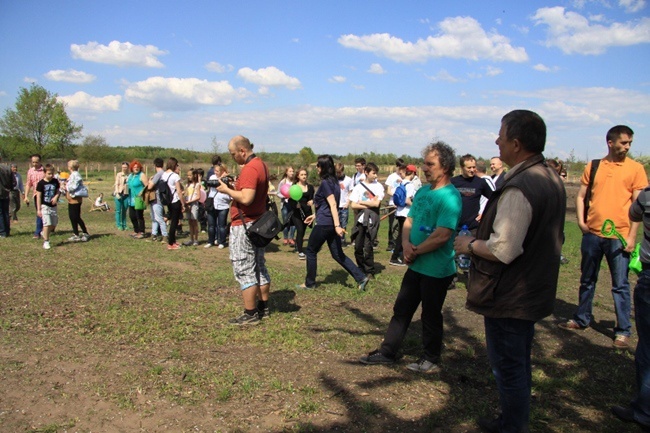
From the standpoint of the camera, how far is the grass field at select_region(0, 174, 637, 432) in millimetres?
3477

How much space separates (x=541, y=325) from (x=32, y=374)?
5467 millimetres

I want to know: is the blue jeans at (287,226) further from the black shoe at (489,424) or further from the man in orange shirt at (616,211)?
the black shoe at (489,424)

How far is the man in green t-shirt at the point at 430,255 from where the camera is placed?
3.94 metres

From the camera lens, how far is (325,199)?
6641 mm

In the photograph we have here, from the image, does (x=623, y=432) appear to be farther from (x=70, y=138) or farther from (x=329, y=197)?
(x=70, y=138)

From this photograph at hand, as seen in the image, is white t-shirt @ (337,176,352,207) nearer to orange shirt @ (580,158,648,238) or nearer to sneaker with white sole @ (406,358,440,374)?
orange shirt @ (580,158,648,238)

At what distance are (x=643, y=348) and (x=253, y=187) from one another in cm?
373

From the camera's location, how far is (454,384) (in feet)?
13.3

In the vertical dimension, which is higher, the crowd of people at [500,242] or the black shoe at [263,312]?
the crowd of people at [500,242]

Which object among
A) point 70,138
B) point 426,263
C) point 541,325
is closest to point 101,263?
point 426,263

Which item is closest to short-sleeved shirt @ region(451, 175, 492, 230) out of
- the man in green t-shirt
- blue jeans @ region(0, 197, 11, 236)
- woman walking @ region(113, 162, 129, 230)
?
the man in green t-shirt

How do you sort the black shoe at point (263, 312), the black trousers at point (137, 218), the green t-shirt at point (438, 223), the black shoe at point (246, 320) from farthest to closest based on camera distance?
the black trousers at point (137, 218) → the black shoe at point (263, 312) → the black shoe at point (246, 320) → the green t-shirt at point (438, 223)

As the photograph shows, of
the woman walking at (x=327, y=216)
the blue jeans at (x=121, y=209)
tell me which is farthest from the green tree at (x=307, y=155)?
the woman walking at (x=327, y=216)

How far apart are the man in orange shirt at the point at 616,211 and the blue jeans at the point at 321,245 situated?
119 inches
